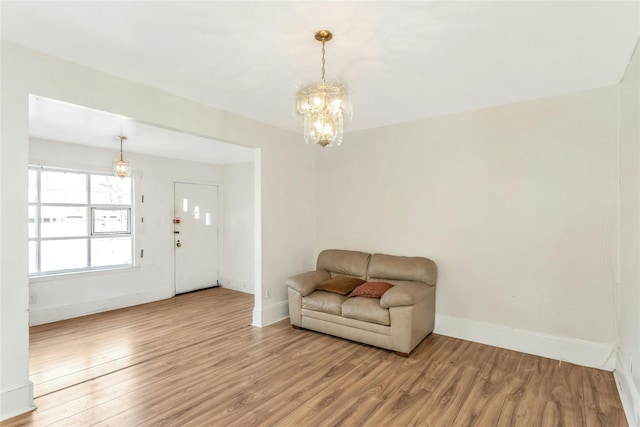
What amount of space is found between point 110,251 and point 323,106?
15.8ft

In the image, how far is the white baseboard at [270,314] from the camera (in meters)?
4.13

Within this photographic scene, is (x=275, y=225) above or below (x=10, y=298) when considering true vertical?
above

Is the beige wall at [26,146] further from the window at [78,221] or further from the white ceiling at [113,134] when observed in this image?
the window at [78,221]

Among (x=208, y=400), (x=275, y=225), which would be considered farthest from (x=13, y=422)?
(x=275, y=225)

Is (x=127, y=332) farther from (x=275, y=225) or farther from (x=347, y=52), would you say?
(x=347, y=52)

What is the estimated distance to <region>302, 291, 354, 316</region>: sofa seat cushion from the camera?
3648 millimetres

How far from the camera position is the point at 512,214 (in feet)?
11.3

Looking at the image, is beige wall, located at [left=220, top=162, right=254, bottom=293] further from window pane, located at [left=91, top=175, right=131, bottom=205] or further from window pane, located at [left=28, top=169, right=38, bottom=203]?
window pane, located at [left=28, top=169, right=38, bottom=203]

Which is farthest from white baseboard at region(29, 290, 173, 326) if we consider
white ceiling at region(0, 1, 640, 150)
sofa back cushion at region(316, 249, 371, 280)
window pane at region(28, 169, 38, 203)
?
white ceiling at region(0, 1, 640, 150)

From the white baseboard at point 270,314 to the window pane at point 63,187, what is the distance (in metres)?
3.34

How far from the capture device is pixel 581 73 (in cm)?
273

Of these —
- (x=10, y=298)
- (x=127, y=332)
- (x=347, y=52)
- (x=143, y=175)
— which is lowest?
(x=127, y=332)

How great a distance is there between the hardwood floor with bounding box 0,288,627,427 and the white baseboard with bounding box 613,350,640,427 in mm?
59

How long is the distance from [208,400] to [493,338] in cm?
301
